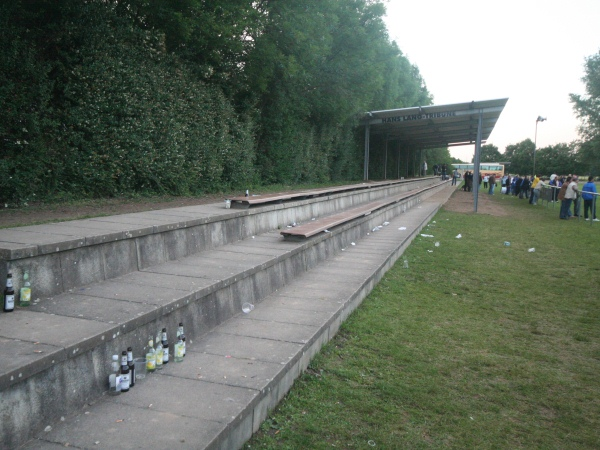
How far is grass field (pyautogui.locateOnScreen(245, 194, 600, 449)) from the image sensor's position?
132 inches

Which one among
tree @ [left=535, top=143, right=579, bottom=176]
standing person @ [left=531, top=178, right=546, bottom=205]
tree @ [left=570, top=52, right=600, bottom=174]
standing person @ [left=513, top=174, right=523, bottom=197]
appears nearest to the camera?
standing person @ [left=531, top=178, right=546, bottom=205]

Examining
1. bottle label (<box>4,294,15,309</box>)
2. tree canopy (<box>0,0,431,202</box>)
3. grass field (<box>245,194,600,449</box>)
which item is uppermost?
tree canopy (<box>0,0,431,202</box>)

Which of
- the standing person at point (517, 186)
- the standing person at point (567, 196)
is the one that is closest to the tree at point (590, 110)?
the standing person at point (517, 186)

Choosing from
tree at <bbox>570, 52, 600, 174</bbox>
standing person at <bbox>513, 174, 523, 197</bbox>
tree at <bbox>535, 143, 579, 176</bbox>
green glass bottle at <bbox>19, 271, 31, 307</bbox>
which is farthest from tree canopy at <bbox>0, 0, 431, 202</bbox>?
tree at <bbox>535, 143, 579, 176</bbox>

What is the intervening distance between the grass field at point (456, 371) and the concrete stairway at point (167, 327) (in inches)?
10.8

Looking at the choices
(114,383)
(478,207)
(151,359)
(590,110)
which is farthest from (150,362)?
(590,110)

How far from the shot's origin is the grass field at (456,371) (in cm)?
336

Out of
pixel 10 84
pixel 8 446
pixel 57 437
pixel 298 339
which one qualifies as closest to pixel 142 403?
pixel 57 437

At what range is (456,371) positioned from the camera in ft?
14.6

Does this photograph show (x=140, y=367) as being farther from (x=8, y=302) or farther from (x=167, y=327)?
(x=8, y=302)

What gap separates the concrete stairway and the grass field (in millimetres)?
273

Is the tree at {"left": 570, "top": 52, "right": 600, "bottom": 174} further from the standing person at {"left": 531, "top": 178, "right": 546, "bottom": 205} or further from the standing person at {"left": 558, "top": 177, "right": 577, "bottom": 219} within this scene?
the standing person at {"left": 558, "top": 177, "right": 577, "bottom": 219}

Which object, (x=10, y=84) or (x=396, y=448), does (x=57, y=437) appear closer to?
(x=396, y=448)

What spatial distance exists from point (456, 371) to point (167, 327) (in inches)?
103
